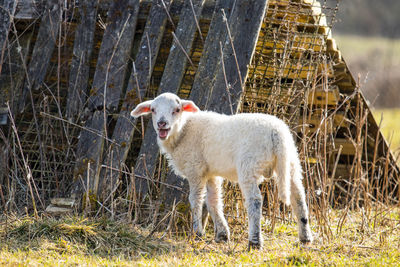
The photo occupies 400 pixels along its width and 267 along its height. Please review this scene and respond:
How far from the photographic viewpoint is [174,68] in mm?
6336

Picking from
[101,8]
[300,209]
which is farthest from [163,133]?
[101,8]

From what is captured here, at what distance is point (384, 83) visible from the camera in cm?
2152

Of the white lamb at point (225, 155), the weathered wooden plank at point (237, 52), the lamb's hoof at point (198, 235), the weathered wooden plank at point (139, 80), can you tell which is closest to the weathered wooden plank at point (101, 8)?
the weathered wooden plank at point (139, 80)

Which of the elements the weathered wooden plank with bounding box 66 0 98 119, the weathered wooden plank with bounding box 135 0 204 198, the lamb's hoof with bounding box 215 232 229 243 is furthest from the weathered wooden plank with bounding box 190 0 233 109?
the lamb's hoof with bounding box 215 232 229 243

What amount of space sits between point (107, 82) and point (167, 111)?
1.38 meters

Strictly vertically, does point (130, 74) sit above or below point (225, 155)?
above

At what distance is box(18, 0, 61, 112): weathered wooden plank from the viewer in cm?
680

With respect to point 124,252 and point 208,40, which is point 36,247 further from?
point 208,40

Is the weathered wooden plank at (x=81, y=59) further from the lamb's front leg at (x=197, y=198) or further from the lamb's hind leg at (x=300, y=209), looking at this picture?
the lamb's hind leg at (x=300, y=209)

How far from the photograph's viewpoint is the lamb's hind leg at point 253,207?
493 cm

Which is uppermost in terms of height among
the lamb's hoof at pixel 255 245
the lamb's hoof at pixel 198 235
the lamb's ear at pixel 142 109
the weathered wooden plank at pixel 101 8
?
the weathered wooden plank at pixel 101 8

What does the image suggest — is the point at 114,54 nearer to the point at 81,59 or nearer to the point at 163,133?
the point at 81,59

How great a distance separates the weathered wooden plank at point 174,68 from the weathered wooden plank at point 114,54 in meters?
0.56

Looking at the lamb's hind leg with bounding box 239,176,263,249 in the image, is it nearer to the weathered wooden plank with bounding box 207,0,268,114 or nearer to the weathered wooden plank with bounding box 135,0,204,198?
the weathered wooden plank with bounding box 207,0,268,114
